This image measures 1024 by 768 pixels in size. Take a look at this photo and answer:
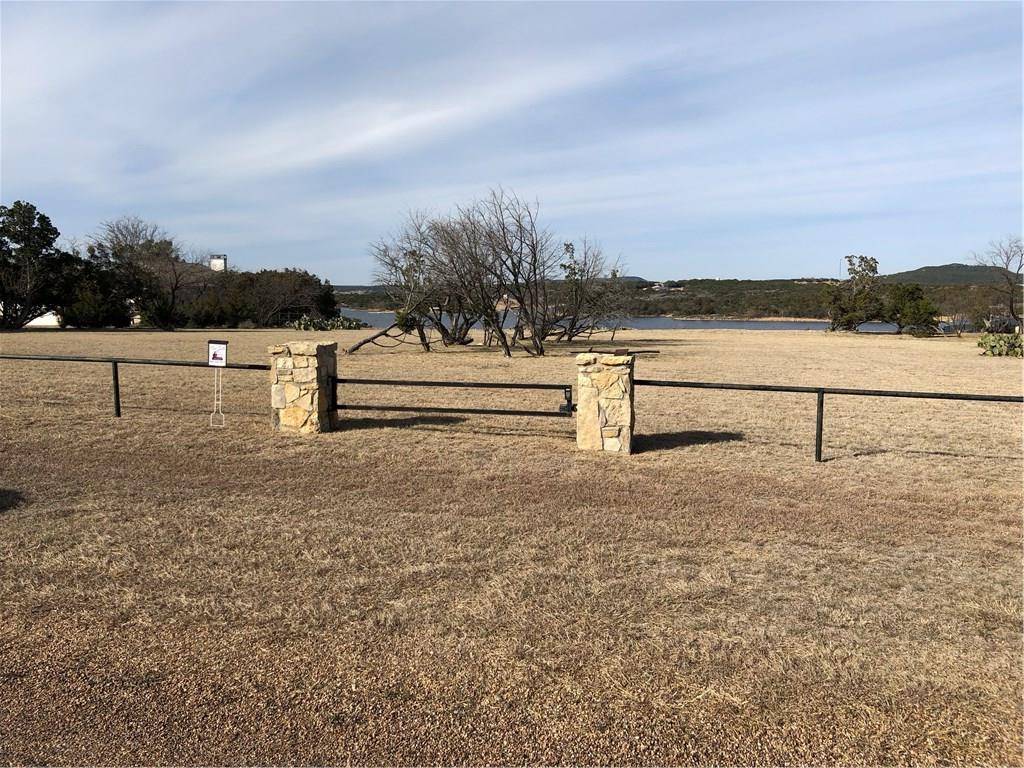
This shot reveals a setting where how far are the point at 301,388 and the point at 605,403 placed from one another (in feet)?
11.5

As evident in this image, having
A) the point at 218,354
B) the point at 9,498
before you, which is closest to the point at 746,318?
the point at 218,354

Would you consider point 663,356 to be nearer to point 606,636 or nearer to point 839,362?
point 839,362

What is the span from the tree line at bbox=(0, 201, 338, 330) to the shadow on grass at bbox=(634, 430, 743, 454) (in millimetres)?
35338

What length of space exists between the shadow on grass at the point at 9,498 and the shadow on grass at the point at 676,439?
5578 mm

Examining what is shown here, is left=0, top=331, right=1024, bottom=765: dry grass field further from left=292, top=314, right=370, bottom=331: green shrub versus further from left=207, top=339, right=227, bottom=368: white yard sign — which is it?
left=292, top=314, right=370, bottom=331: green shrub

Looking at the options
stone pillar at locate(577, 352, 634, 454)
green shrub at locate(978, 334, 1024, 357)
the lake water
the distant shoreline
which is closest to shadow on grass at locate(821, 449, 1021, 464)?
stone pillar at locate(577, 352, 634, 454)

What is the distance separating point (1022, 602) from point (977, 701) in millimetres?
1344

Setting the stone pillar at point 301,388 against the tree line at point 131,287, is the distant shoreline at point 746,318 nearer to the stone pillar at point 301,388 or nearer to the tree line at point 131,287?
the tree line at point 131,287

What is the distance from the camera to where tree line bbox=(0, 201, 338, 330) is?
114 feet

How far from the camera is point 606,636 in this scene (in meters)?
3.53

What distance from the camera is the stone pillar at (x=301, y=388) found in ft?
28.1

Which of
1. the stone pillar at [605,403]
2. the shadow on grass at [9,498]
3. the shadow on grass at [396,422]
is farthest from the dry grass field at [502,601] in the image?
the shadow on grass at [396,422]

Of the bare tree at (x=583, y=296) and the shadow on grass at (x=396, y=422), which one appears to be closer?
the shadow on grass at (x=396, y=422)

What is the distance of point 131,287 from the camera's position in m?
41.5
